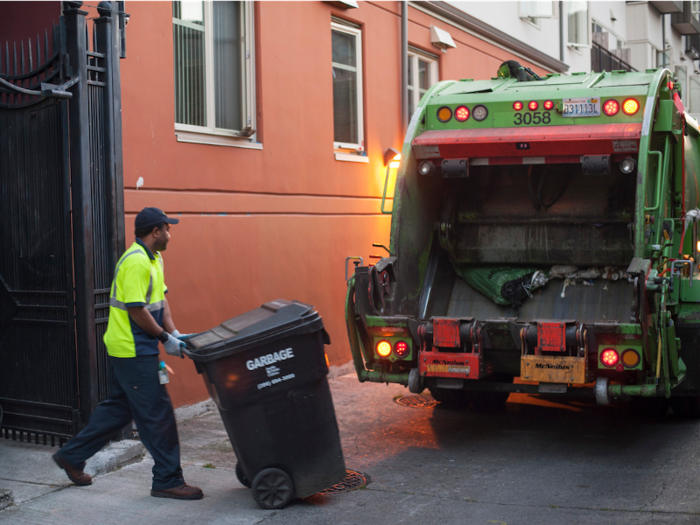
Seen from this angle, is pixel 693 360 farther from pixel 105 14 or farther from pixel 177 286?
pixel 105 14

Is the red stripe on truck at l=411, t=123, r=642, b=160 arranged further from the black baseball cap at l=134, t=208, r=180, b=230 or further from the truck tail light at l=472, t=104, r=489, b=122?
the black baseball cap at l=134, t=208, r=180, b=230

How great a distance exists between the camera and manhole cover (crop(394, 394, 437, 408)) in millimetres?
7082

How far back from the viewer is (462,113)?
20.1ft

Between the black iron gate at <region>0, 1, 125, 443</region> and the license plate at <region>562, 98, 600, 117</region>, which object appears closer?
the black iron gate at <region>0, 1, 125, 443</region>

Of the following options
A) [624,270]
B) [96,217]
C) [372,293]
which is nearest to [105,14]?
[96,217]

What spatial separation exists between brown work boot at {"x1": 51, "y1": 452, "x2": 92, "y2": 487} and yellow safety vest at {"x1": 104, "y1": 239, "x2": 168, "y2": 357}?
71 centimetres

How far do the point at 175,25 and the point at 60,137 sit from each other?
1969 mm

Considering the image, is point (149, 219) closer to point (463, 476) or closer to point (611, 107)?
point (463, 476)

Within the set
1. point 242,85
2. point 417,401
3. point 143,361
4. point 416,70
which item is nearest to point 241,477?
point 143,361

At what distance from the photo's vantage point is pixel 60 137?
5246 millimetres

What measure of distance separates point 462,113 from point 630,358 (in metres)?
2.20

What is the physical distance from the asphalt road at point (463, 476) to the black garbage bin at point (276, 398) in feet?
0.62

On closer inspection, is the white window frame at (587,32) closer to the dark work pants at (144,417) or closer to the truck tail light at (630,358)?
the truck tail light at (630,358)

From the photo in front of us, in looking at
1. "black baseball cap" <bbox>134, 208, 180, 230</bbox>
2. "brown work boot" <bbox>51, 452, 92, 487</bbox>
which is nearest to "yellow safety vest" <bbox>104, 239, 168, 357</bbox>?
"black baseball cap" <bbox>134, 208, 180, 230</bbox>
